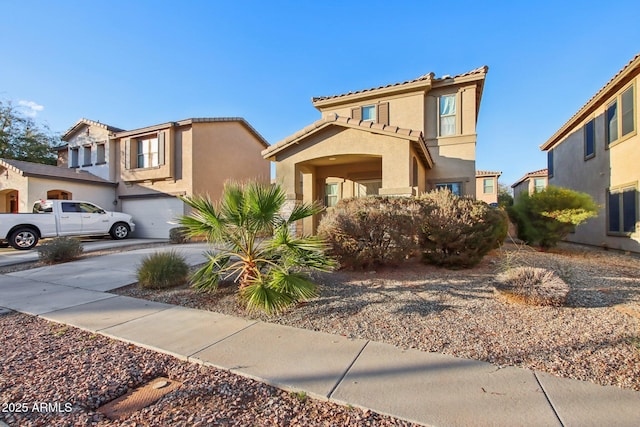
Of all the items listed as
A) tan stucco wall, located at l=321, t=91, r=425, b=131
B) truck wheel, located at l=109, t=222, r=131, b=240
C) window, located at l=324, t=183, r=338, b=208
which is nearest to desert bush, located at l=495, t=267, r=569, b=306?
tan stucco wall, located at l=321, t=91, r=425, b=131

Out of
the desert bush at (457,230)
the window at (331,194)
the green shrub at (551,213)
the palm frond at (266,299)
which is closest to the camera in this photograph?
the palm frond at (266,299)

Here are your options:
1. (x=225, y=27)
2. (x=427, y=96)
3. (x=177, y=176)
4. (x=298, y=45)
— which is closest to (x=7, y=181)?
(x=177, y=176)

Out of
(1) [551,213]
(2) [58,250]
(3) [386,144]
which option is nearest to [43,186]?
(2) [58,250]

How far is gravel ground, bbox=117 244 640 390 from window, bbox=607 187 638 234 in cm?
534

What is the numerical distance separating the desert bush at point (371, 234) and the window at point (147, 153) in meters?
14.6

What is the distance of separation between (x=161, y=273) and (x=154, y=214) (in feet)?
41.1

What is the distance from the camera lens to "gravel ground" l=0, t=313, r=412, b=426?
2.12 m

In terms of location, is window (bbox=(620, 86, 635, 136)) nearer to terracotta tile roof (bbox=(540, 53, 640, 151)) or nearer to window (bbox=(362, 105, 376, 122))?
terracotta tile roof (bbox=(540, 53, 640, 151))

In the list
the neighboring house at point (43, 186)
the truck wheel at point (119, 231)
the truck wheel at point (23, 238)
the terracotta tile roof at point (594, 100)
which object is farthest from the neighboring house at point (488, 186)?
the truck wheel at point (23, 238)

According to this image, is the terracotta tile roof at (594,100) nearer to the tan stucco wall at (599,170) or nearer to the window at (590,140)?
the tan stucco wall at (599,170)

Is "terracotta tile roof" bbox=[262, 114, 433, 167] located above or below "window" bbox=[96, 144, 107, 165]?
below

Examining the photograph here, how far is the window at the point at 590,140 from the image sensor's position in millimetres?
12255

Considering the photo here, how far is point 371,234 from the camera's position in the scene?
6152mm

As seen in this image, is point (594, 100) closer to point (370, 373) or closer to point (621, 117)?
point (621, 117)
